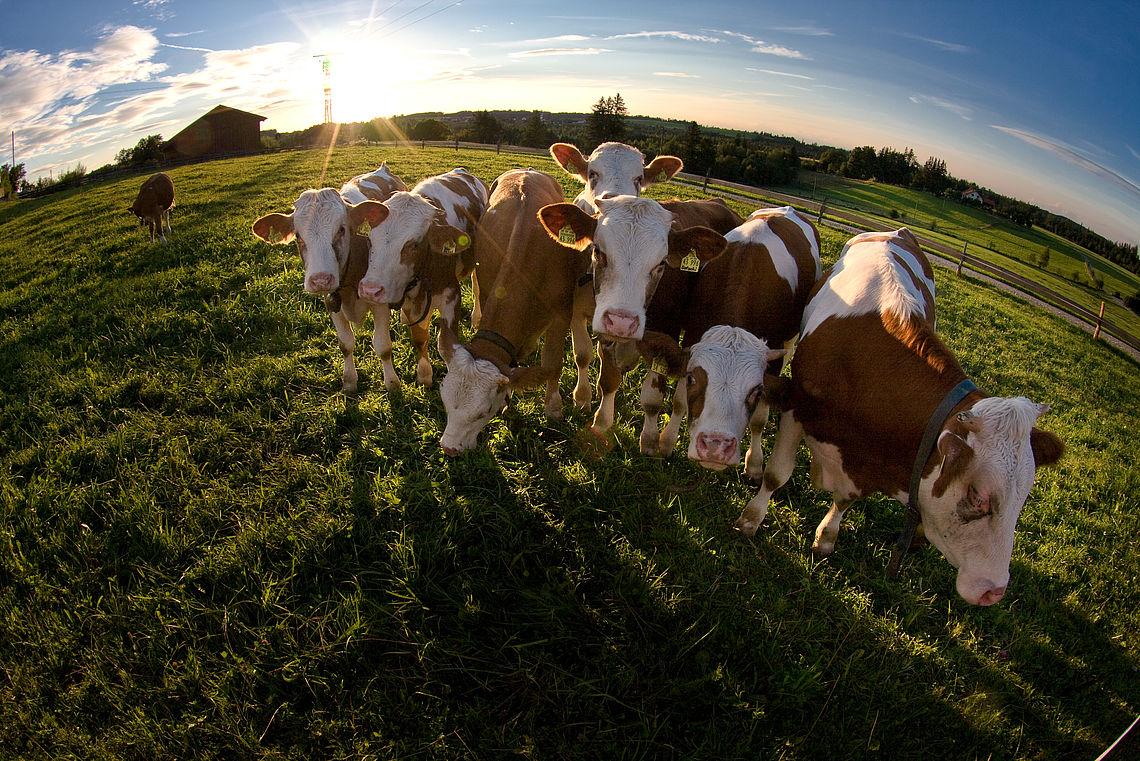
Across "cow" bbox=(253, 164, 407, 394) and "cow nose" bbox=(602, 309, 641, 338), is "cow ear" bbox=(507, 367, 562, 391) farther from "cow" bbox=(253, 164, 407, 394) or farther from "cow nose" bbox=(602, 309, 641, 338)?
"cow" bbox=(253, 164, 407, 394)

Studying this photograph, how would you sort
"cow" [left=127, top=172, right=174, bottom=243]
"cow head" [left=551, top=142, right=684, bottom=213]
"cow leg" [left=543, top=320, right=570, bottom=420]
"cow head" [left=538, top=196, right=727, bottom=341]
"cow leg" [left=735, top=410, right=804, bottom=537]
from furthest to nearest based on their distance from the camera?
"cow" [left=127, top=172, right=174, bottom=243], "cow head" [left=551, top=142, right=684, bottom=213], "cow leg" [left=543, top=320, right=570, bottom=420], "cow leg" [left=735, top=410, right=804, bottom=537], "cow head" [left=538, top=196, right=727, bottom=341]

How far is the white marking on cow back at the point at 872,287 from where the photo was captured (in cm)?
335

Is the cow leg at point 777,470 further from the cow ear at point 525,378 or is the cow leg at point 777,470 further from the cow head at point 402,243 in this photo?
the cow head at point 402,243

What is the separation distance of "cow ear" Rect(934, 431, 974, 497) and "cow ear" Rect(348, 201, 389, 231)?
467cm

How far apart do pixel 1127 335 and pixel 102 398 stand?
29.5 metres

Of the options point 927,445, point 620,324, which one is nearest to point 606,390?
point 620,324

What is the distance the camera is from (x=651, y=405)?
4.71 m

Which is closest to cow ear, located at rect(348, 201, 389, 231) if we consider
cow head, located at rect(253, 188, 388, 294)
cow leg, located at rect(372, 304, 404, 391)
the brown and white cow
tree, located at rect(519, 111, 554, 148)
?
cow head, located at rect(253, 188, 388, 294)

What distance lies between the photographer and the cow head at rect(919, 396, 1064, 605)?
2406 mm

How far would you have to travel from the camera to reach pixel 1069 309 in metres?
20.4

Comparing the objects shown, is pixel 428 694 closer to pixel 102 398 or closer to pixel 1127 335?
pixel 102 398

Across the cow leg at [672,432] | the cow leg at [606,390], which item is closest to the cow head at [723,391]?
the cow leg at [672,432]

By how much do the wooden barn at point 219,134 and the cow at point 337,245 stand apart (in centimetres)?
4714

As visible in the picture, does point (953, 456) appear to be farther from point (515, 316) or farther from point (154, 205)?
point (154, 205)
